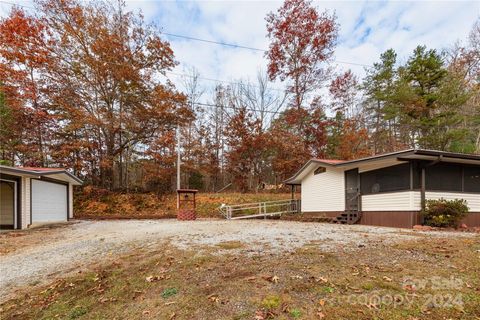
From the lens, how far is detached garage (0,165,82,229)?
445 inches

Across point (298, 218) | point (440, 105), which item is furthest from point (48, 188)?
point (440, 105)

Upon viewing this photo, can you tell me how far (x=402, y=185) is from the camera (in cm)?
995

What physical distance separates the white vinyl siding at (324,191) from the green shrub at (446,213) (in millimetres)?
4050

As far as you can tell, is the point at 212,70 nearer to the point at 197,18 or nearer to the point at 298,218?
the point at 197,18

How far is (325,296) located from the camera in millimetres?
3145

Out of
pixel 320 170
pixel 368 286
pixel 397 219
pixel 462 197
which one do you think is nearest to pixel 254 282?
pixel 368 286

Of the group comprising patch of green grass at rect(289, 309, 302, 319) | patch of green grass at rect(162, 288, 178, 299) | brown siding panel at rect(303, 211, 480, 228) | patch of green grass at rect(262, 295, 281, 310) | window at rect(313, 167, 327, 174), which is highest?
window at rect(313, 167, 327, 174)

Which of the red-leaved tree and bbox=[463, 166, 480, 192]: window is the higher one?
the red-leaved tree

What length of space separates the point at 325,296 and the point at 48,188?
48.4 feet

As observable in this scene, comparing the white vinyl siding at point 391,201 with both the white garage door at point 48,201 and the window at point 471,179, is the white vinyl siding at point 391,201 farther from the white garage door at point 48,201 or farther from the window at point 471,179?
the white garage door at point 48,201

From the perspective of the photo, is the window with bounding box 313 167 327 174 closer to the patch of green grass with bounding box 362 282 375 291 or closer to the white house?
the white house

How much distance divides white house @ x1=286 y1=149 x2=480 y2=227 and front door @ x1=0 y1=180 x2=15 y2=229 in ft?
47.8

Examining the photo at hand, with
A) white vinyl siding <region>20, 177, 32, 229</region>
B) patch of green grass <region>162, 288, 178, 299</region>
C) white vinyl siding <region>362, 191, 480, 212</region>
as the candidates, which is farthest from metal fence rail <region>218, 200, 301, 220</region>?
patch of green grass <region>162, 288, 178, 299</region>

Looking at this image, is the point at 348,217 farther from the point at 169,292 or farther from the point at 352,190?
the point at 169,292
